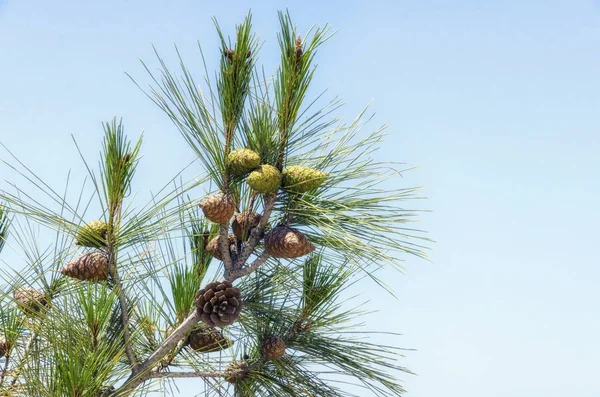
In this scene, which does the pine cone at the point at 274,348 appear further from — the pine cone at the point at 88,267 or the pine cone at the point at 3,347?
the pine cone at the point at 3,347

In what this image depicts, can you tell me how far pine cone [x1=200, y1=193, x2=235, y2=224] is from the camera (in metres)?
1.68

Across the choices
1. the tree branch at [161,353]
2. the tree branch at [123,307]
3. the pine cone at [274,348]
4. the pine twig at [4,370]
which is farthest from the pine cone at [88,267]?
the pine cone at [274,348]

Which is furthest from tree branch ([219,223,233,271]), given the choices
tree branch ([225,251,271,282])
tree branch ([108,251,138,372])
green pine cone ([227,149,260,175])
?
tree branch ([108,251,138,372])

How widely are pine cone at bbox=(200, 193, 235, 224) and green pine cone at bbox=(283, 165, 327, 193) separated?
141 millimetres

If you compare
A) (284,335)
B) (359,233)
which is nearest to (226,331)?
(284,335)

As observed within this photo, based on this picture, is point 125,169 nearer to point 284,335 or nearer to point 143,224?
point 143,224

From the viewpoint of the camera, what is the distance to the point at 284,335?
196 centimetres

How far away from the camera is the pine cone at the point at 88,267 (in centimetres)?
171

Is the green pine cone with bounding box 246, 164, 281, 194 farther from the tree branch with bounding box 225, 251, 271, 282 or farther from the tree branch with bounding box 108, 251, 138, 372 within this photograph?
the tree branch with bounding box 108, 251, 138, 372

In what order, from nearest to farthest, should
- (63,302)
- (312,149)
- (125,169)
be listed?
(63,302), (125,169), (312,149)

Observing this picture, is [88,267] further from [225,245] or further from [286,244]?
[286,244]

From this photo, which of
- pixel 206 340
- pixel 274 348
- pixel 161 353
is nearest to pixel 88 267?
pixel 161 353

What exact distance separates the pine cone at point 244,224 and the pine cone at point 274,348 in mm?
254

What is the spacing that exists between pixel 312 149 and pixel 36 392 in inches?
33.1
